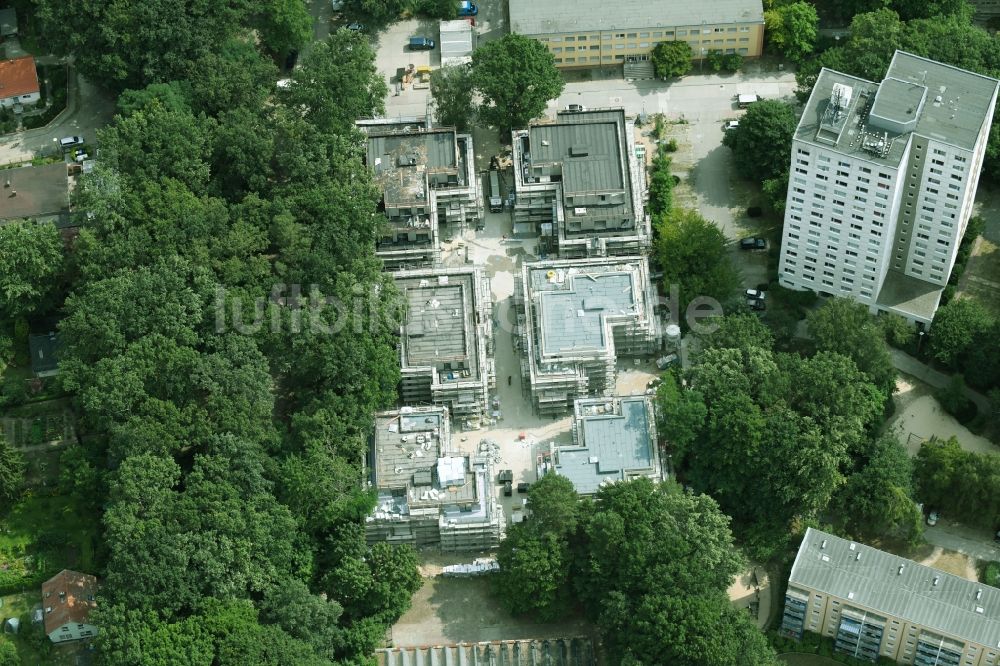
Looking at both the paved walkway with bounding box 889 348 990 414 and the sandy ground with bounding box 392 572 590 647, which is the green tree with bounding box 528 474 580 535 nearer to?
the sandy ground with bounding box 392 572 590 647

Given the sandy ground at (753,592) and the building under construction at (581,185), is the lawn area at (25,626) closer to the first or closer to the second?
the building under construction at (581,185)

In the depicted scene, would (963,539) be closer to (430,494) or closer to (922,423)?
(922,423)

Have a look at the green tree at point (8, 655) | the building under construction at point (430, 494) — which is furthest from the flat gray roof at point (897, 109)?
the green tree at point (8, 655)

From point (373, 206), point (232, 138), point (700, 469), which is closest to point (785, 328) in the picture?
point (700, 469)

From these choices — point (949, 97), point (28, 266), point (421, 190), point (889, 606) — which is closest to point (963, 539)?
point (889, 606)

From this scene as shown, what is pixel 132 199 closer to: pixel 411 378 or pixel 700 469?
pixel 411 378

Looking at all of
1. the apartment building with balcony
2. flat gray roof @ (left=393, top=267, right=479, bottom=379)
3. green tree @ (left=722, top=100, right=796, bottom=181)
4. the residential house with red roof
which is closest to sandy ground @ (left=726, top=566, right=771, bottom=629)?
the apartment building with balcony
